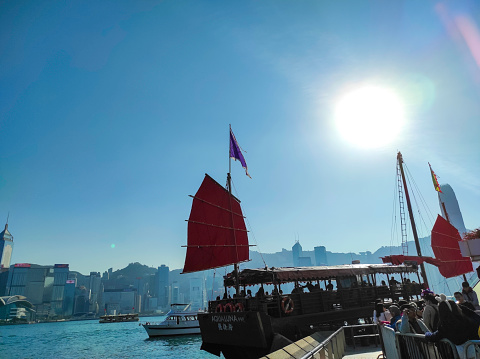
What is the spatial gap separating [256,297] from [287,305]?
63.7 inches

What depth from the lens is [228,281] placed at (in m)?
19.0

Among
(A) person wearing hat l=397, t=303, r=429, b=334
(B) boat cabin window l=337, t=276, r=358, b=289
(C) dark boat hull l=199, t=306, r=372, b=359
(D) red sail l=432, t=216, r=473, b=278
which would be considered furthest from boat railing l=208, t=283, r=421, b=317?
(D) red sail l=432, t=216, r=473, b=278

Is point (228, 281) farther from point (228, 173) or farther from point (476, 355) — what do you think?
point (476, 355)

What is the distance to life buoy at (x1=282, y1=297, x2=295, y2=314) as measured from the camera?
580 inches

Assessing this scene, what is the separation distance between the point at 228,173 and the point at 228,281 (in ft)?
28.1

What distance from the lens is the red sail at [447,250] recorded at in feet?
88.4

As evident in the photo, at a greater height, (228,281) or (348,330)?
(228,281)

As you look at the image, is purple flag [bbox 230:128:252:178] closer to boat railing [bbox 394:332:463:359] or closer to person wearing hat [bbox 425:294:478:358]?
boat railing [bbox 394:332:463:359]

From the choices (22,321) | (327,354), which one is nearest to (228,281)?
(327,354)

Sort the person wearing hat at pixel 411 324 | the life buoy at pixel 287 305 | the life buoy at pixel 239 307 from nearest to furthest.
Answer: the person wearing hat at pixel 411 324, the life buoy at pixel 239 307, the life buoy at pixel 287 305

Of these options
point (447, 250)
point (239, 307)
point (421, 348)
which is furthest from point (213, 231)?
point (447, 250)

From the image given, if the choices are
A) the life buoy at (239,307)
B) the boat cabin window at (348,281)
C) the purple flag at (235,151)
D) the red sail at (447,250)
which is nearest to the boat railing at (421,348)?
the life buoy at (239,307)

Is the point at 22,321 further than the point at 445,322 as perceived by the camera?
Yes

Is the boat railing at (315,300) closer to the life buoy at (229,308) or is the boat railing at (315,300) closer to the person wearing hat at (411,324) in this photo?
the life buoy at (229,308)
